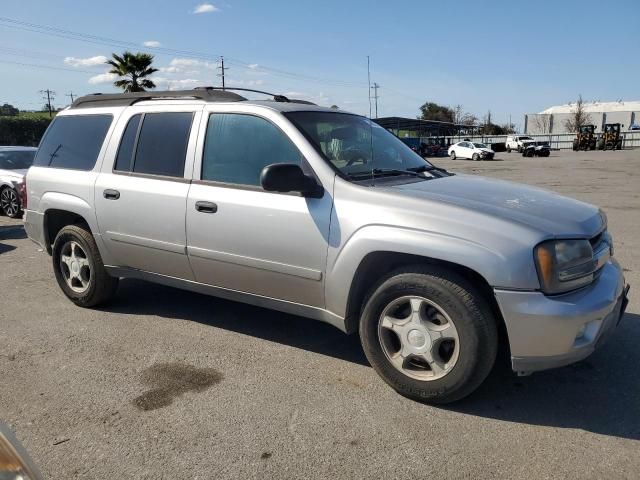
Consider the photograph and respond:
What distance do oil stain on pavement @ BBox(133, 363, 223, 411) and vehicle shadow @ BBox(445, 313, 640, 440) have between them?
1595 millimetres

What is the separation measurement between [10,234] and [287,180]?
26.1 ft

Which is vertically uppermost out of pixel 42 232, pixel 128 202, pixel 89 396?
pixel 128 202

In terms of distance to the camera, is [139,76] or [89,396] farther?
[139,76]

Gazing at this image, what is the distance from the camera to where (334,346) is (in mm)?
4219

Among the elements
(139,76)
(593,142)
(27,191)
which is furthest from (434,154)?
(27,191)

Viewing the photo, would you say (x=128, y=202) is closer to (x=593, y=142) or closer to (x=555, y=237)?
(x=555, y=237)

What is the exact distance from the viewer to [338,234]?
11.4 ft

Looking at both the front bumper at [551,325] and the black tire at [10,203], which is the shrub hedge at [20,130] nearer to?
the black tire at [10,203]

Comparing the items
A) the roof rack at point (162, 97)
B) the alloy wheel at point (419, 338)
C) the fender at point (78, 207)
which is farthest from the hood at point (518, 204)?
the fender at point (78, 207)

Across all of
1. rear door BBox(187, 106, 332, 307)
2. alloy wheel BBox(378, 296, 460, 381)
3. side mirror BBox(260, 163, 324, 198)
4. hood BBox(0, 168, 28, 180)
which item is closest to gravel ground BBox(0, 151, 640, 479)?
alloy wheel BBox(378, 296, 460, 381)

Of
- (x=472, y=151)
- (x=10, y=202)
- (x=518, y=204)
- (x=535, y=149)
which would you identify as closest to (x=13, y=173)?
(x=10, y=202)

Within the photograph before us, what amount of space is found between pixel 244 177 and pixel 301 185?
0.61 m

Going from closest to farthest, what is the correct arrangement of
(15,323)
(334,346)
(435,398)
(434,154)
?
(435,398), (334,346), (15,323), (434,154)

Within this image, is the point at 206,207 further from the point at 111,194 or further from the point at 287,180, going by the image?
the point at 111,194
